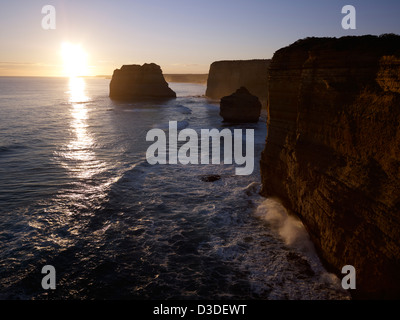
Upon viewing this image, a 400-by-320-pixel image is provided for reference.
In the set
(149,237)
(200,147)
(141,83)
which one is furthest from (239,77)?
(149,237)

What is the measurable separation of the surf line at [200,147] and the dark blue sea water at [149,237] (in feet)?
6.74

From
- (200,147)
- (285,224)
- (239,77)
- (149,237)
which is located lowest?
(149,237)

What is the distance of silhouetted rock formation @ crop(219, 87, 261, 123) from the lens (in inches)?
1249

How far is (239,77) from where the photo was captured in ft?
256

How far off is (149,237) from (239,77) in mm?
76367

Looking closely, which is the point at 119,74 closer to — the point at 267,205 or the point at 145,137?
the point at 145,137

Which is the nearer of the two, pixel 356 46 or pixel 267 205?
pixel 356 46

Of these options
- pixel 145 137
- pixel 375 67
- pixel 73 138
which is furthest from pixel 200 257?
pixel 73 138

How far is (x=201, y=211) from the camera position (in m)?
10.2

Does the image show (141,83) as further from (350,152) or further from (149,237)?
(350,152)

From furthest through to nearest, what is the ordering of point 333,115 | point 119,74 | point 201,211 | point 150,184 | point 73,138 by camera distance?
point 119,74
point 73,138
point 150,184
point 201,211
point 333,115

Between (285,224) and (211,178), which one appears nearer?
(285,224)

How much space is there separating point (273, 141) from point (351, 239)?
551 cm

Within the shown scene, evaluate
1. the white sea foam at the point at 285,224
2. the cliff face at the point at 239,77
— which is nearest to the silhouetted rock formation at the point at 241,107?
the white sea foam at the point at 285,224
